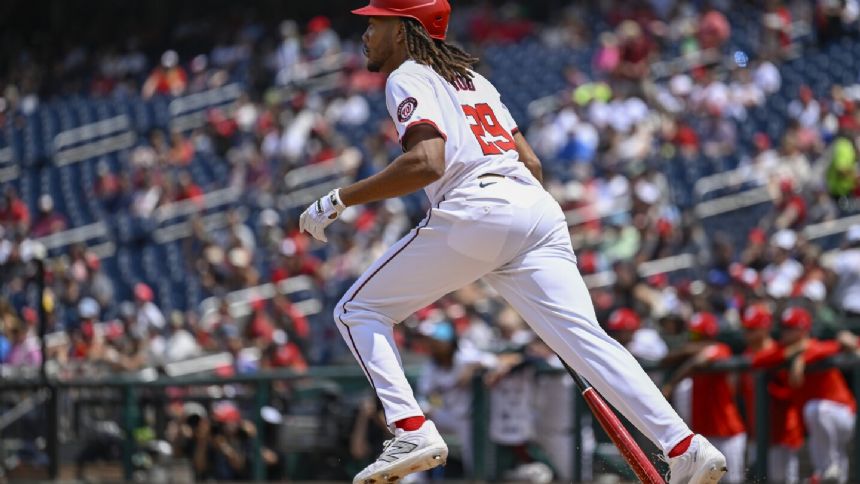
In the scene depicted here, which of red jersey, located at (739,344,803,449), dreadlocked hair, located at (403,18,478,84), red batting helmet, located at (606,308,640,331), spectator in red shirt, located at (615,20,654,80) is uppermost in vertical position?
spectator in red shirt, located at (615,20,654,80)

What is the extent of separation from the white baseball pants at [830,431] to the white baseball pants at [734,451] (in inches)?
18.6

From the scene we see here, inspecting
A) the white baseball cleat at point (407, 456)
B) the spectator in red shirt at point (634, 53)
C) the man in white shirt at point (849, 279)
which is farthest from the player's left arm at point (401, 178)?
the spectator in red shirt at point (634, 53)

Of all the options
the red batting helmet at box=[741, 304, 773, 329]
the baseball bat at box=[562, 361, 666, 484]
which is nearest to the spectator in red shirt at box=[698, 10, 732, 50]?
the red batting helmet at box=[741, 304, 773, 329]

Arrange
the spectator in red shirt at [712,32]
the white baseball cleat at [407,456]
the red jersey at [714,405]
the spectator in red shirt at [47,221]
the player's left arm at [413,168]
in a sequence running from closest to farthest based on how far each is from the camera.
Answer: the player's left arm at [413,168] < the white baseball cleat at [407,456] < the red jersey at [714,405] < the spectator in red shirt at [47,221] < the spectator in red shirt at [712,32]

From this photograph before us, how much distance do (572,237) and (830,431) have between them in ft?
19.1

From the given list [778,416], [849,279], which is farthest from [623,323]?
[849,279]

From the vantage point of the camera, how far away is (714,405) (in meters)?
8.57

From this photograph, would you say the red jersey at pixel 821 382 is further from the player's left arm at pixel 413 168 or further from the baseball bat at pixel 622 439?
the player's left arm at pixel 413 168

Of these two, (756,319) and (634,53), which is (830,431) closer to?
(756,319)

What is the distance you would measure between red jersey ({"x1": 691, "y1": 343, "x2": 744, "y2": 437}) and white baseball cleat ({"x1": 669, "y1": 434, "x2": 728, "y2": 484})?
360 cm

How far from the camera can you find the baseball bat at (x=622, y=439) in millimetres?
5039

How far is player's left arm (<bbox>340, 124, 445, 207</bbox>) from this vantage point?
4828mm

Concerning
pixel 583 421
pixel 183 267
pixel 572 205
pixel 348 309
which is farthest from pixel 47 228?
pixel 348 309

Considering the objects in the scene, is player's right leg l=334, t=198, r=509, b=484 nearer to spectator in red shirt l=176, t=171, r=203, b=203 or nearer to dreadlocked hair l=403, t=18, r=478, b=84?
dreadlocked hair l=403, t=18, r=478, b=84
